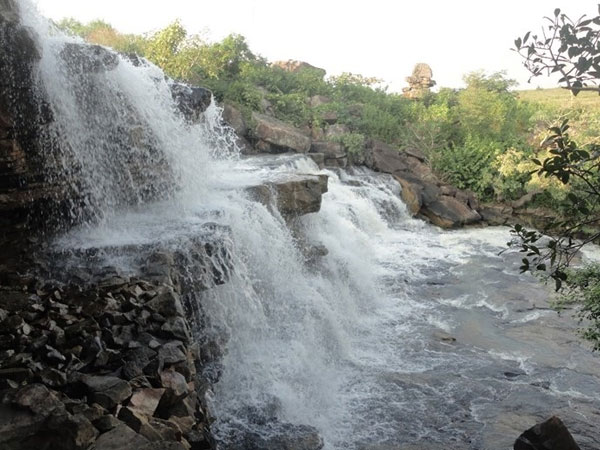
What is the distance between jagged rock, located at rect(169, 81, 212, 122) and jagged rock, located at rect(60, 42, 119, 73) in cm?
196

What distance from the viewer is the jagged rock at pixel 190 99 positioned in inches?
358

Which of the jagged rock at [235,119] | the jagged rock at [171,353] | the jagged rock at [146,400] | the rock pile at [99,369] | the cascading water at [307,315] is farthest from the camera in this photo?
the jagged rock at [235,119]

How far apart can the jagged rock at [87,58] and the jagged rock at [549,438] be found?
22.8ft

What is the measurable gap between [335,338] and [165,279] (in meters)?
3.09

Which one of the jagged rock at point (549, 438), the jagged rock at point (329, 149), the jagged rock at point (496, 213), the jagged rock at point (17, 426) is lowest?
the jagged rock at point (549, 438)

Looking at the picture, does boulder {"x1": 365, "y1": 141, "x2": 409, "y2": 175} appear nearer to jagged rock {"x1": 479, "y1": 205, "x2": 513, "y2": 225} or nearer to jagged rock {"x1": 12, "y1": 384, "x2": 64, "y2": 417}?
jagged rock {"x1": 479, "y1": 205, "x2": 513, "y2": 225}

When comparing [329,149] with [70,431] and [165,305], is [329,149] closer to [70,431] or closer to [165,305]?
[165,305]

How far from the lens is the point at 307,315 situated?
747cm

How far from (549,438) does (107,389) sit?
3950 millimetres

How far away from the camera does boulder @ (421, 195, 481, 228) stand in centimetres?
1535

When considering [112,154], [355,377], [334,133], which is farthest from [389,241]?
[112,154]

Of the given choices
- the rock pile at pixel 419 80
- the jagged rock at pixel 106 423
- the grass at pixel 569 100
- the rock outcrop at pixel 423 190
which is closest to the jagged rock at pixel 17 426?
the jagged rock at pixel 106 423

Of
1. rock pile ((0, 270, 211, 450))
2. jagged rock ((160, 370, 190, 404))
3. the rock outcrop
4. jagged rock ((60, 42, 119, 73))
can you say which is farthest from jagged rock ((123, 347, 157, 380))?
the rock outcrop

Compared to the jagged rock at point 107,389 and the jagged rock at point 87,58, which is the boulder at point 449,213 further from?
the jagged rock at point 107,389
